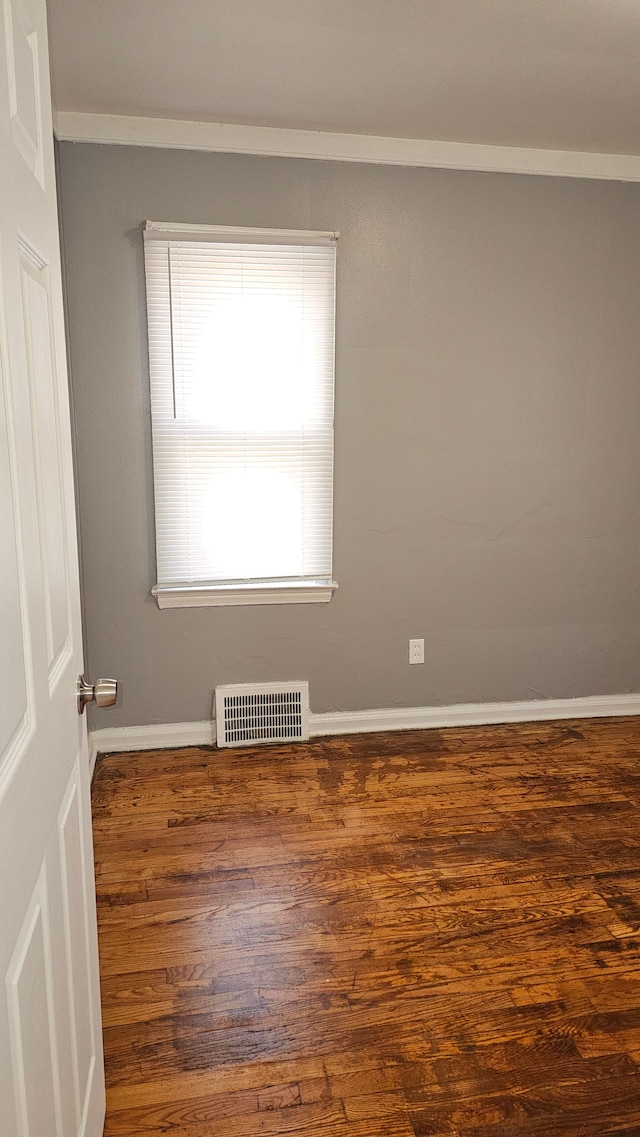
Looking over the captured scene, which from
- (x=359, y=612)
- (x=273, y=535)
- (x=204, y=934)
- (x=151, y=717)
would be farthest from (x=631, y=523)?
(x=204, y=934)

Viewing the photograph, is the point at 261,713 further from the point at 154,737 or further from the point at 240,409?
the point at 240,409

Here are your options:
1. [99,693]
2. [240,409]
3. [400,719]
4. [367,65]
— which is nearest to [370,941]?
[99,693]

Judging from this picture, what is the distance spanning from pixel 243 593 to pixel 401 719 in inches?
38.0

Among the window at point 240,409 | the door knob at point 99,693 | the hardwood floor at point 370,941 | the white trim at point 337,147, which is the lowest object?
the hardwood floor at point 370,941

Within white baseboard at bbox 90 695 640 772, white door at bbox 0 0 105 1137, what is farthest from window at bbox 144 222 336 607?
white door at bbox 0 0 105 1137

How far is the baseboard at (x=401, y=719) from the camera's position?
3434 millimetres

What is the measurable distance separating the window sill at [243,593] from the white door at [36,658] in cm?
194

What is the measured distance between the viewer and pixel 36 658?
103 cm

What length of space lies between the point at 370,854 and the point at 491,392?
2025mm

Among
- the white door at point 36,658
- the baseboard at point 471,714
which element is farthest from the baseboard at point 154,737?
the white door at point 36,658

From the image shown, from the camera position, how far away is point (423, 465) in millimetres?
3486

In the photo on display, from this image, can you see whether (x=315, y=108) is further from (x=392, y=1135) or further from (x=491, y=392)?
(x=392, y=1135)

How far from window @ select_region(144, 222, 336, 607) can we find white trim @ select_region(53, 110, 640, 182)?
310mm

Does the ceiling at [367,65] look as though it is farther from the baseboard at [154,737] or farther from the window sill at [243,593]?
the baseboard at [154,737]
